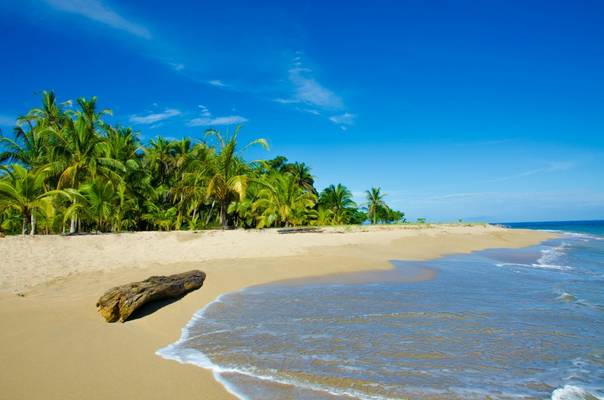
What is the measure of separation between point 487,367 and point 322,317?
7.50 feet

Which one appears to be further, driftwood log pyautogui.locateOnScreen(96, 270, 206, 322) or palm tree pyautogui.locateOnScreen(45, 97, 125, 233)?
palm tree pyautogui.locateOnScreen(45, 97, 125, 233)

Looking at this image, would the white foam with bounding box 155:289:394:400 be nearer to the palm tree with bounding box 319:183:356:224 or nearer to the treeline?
the treeline

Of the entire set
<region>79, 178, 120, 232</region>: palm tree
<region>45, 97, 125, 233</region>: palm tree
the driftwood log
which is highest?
<region>45, 97, 125, 233</region>: palm tree

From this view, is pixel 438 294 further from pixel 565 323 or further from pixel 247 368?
pixel 247 368

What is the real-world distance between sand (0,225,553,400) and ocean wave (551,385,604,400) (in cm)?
277

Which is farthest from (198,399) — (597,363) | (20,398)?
(597,363)

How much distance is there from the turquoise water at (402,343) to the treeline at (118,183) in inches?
562

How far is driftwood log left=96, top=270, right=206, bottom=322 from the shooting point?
4977 millimetres

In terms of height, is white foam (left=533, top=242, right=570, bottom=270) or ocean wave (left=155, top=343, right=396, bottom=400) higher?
white foam (left=533, top=242, right=570, bottom=270)

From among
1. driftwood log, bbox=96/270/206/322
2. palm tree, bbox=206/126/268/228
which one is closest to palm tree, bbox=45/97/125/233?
palm tree, bbox=206/126/268/228

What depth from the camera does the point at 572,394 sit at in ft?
9.50

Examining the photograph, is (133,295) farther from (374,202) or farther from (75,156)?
(374,202)

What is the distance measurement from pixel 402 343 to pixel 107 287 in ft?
18.2

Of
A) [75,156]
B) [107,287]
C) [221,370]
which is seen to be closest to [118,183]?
[75,156]
